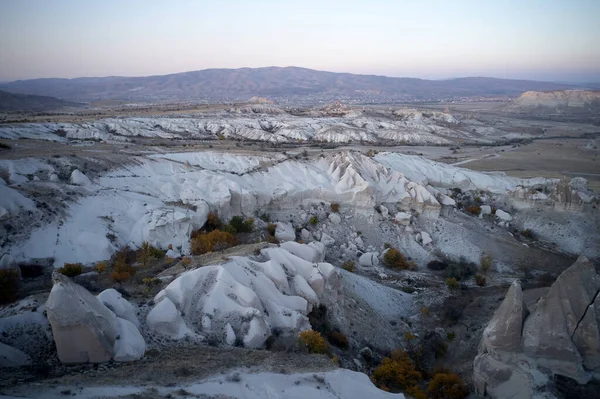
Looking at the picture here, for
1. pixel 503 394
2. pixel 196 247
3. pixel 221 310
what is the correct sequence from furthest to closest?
pixel 196 247 < pixel 221 310 < pixel 503 394

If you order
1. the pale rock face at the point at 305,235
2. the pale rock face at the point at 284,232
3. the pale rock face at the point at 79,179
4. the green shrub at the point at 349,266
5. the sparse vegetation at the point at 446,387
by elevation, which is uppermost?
the pale rock face at the point at 79,179

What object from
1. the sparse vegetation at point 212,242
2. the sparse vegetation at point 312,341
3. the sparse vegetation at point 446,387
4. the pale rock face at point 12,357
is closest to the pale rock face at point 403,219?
the sparse vegetation at point 212,242

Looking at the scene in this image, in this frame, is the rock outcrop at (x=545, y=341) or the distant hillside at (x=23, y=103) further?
the distant hillside at (x=23, y=103)

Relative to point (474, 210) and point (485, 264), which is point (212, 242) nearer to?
point (485, 264)

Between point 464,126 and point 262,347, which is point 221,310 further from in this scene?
point 464,126

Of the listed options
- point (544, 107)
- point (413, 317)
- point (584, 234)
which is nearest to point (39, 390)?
point (413, 317)

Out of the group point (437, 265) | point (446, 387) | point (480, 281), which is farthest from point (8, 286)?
point (480, 281)

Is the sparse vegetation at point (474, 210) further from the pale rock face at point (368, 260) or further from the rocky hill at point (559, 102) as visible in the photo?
the rocky hill at point (559, 102)
